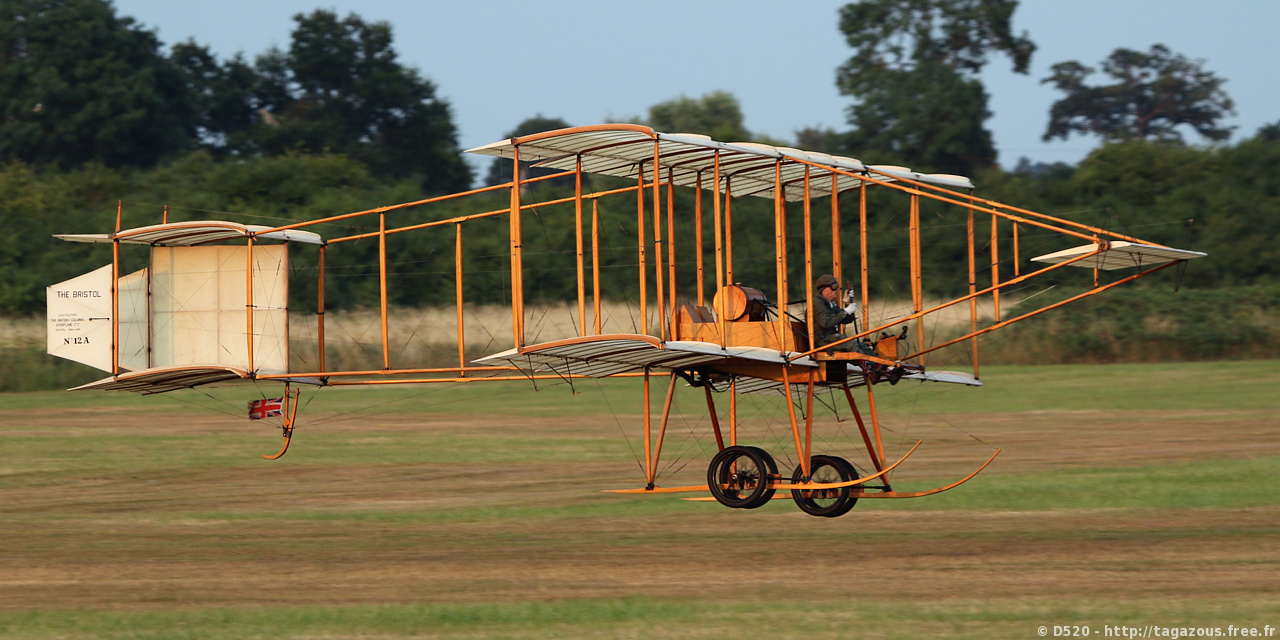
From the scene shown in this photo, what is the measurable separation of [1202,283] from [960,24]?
21.9 m

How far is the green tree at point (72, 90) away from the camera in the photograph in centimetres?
6338

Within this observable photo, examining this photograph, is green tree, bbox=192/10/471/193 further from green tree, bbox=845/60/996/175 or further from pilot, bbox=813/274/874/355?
pilot, bbox=813/274/874/355

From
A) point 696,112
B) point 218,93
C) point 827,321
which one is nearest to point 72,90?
point 218,93

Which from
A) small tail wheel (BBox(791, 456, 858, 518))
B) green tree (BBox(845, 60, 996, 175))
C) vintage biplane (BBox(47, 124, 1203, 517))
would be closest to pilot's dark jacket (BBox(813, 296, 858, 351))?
vintage biplane (BBox(47, 124, 1203, 517))

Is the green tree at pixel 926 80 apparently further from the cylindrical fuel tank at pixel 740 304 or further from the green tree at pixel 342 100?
the cylindrical fuel tank at pixel 740 304

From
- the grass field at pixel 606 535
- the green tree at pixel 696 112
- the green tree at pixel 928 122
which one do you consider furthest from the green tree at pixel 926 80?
the grass field at pixel 606 535

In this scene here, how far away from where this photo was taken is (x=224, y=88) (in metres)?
70.9

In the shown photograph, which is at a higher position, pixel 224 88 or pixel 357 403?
pixel 224 88

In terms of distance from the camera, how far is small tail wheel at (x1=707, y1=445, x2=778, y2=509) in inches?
570

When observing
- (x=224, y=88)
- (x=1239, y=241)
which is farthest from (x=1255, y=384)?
(x=224, y=88)

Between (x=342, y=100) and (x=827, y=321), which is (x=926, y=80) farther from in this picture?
(x=827, y=321)

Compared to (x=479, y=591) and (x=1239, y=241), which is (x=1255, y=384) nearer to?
(x=1239, y=241)

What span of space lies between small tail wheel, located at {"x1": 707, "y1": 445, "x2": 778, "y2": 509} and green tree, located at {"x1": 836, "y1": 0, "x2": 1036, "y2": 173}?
4372cm

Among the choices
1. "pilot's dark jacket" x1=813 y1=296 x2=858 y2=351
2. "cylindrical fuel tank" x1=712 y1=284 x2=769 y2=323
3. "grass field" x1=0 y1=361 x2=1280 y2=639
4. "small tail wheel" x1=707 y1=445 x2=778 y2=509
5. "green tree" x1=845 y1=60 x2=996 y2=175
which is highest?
"green tree" x1=845 y1=60 x2=996 y2=175
